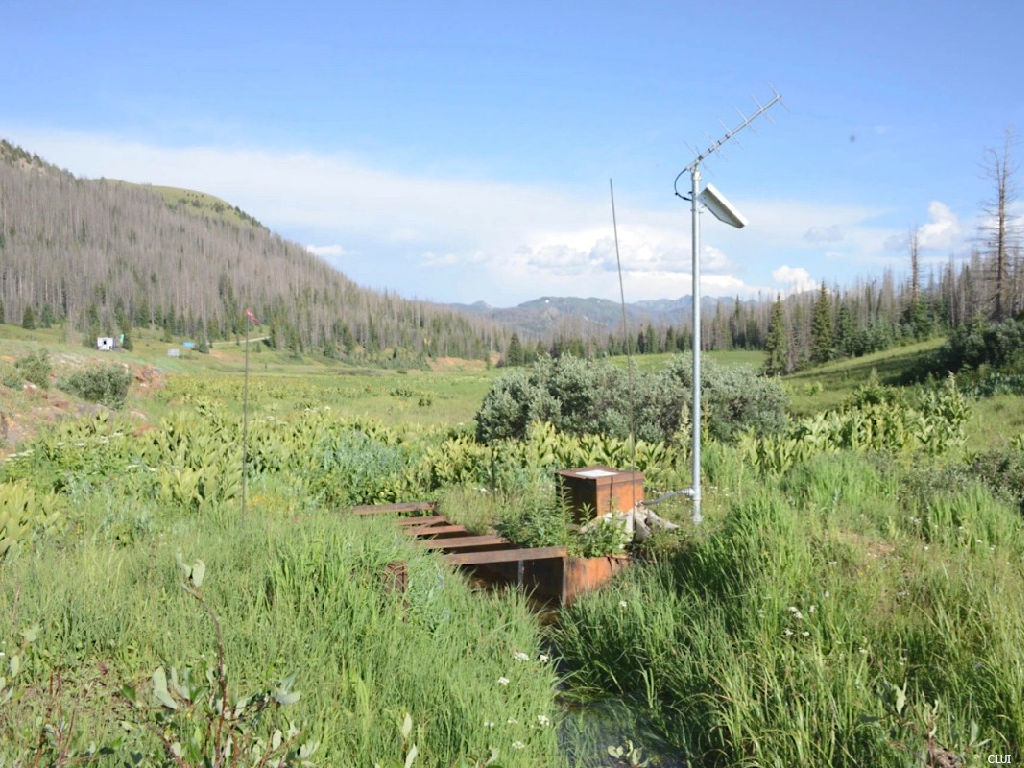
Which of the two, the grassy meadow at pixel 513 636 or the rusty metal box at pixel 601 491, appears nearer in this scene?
the grassy meadow at pixel 513 636

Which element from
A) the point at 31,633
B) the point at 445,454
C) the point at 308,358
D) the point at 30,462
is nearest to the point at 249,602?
the point at 31,633

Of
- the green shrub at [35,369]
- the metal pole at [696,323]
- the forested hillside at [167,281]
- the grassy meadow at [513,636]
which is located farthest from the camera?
the forested hillside at [167,281]

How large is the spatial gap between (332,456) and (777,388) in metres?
7.39

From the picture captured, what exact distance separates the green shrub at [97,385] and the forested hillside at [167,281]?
5118 centimetres

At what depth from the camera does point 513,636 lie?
4109mm

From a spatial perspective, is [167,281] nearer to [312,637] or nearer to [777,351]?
[777,351]

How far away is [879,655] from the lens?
11.7ft

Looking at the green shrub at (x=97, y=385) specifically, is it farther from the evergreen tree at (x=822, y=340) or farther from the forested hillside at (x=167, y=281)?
the evergreen tree at (x=822, y=340)

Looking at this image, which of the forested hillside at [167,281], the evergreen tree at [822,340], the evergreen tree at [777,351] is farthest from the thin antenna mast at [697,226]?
the forested hillside at [167,281]

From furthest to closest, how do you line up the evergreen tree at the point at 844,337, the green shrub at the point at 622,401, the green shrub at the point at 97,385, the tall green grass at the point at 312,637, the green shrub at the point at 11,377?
the evergreen tree at the point at 844,337, the green shrub at the point at 97,385, the green shrub at the point at 11,377, the green shrub at the point at 622,401, the tall green grass at the point at 312,637

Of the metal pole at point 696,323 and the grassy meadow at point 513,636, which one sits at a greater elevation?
the metal pole at point 696,323

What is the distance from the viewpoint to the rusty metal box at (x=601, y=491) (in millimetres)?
6090

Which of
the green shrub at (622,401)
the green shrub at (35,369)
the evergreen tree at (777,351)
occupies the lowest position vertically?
the green shrub at (622,401)

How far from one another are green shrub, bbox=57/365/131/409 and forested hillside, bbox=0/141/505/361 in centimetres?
5118
